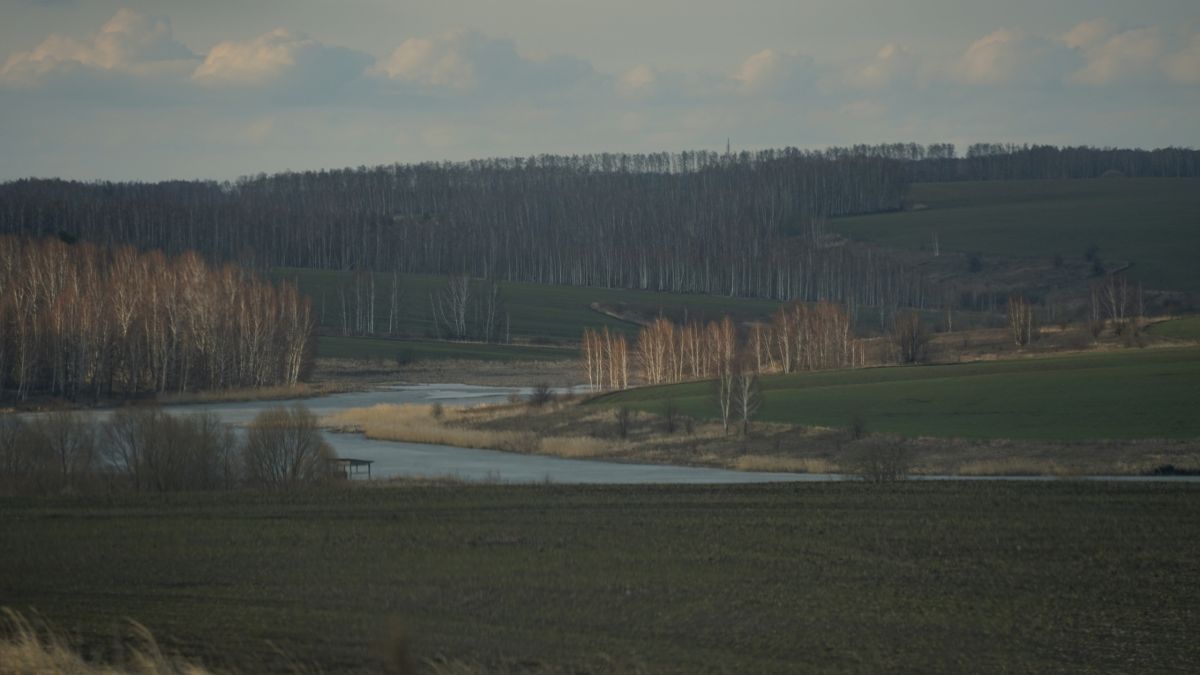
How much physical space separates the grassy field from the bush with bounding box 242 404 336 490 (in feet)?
23.2

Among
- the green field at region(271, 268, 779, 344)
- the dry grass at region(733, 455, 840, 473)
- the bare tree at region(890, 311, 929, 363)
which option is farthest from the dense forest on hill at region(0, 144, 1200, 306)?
the dry grass at region(733, 455, 840, 473)

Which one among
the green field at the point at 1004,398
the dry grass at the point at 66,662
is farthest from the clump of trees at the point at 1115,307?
the dry grass at the point at 66,662

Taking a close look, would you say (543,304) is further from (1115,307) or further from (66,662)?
(66,662)

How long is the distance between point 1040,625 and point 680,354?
79732mm

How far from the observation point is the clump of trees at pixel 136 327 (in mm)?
85938

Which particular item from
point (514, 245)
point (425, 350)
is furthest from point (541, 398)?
point (514, 245)

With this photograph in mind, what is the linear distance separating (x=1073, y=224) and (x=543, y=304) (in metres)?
69.9

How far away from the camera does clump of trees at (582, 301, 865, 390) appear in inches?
3538

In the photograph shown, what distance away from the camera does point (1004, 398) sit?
53.8 metres

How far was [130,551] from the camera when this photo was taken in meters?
21.0

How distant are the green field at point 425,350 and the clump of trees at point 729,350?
21828 mm

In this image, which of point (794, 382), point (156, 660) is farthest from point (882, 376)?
point (156, 660)

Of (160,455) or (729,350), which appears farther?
(729,350)

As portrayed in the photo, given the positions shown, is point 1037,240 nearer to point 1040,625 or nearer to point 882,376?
point 882,376
